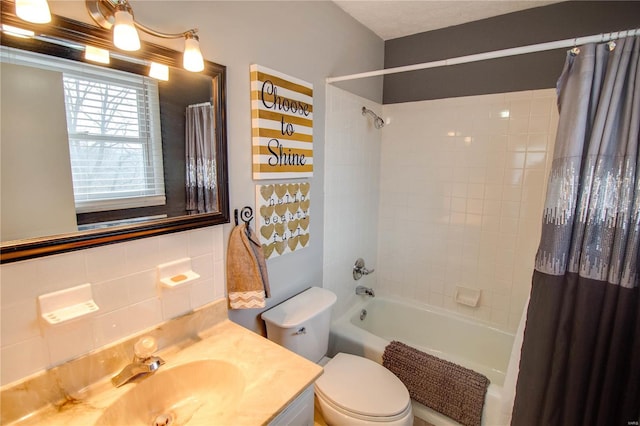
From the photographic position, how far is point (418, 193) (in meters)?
2.49

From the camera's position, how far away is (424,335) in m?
2.48

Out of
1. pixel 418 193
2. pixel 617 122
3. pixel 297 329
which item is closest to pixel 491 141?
pixel 418 193

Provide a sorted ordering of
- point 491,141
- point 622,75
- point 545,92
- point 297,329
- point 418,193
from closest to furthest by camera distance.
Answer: point 622,75 < point 297,329 < point 545,92 < point 491,141 < point 418,193

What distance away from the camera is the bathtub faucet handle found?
240 centimetres

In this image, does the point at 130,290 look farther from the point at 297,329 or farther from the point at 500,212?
the point at 500,212

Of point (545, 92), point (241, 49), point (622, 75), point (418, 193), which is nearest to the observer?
point (622, 75)

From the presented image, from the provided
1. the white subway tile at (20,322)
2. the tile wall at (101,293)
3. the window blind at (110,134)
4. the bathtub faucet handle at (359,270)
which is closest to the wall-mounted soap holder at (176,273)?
the tile wall at (101,293)

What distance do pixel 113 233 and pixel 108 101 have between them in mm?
400

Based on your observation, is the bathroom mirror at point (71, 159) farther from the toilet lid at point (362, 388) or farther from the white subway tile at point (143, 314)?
the toilet lid at point (362, 388)

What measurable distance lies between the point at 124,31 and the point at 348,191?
5.25 ft

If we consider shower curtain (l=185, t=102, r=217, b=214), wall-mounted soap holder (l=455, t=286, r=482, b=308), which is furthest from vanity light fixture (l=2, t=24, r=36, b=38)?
wall-mounted soap holder (l=455, t=286, r=482, b=308)

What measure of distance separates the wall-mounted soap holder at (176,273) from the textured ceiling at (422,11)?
67.3 inches

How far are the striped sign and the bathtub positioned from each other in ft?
3.52

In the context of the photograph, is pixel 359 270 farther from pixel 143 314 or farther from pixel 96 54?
pixel 96 54
